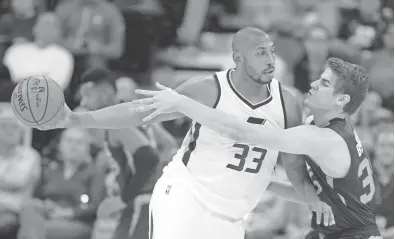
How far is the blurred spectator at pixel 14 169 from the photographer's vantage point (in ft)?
24.4

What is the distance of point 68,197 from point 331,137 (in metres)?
3.50

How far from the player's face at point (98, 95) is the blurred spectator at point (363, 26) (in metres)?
4.52

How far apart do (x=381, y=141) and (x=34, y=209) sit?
3.33 metres

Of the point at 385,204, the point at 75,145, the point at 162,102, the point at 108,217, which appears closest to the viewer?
the point at 162,102

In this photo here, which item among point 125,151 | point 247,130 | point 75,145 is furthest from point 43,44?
point 247,130

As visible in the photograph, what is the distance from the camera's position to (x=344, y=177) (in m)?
4.78

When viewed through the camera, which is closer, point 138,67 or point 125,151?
point 125,151

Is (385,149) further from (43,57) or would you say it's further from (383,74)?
(43,57)

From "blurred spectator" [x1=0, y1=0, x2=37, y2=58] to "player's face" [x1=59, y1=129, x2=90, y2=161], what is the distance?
1.92 meters

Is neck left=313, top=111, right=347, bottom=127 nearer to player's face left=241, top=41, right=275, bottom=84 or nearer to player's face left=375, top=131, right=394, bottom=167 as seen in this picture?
player's face left=241, top=41, right=275, bottom=84

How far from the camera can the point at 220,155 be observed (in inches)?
193

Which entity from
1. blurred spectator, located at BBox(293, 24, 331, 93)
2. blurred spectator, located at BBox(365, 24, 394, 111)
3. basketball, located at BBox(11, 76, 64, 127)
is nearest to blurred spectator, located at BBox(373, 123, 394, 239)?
blurred spectator, located at BBox(365, 24, 394, 111)

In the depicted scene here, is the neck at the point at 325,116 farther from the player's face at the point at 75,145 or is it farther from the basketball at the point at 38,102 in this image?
the player's face at the point at 75,145

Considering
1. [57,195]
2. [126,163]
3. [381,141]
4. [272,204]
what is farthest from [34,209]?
[381,141]
